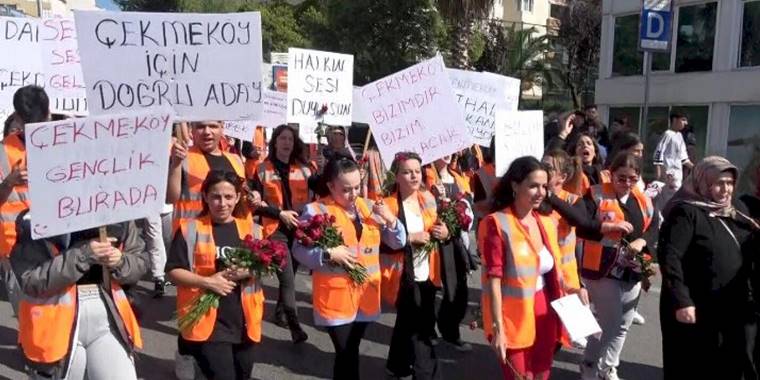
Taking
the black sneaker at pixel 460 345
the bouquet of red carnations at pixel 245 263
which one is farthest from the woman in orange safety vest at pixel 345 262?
the black sneaker at pixel 460 345

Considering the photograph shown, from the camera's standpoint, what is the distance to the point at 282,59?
20562 mm

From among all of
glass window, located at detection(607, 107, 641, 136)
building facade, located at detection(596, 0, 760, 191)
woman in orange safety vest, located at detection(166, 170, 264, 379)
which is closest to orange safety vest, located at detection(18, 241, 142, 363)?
woman in orange safety vest, located at detection(166, 170, 264, 379)

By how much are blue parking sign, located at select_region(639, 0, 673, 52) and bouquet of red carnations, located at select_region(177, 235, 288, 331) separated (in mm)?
8864

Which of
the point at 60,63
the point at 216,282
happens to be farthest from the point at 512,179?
the point at 60,63

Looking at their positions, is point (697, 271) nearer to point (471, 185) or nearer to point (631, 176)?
point (631, 176)

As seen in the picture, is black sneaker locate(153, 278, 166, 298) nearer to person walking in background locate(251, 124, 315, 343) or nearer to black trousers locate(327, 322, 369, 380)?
person walking in background locate(251, 124, 315, 343)

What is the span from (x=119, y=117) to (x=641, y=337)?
15.8ft

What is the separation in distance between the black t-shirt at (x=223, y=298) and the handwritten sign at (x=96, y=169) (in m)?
0.56

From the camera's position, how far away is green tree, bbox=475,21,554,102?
32.0 meters

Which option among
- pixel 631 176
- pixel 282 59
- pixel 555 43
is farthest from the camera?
pixel 555 43

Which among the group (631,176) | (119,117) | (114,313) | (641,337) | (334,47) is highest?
(334,47)

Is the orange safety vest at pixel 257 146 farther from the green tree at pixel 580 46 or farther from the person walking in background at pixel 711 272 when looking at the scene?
the green tree at pixel 580 46

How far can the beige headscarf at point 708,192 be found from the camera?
3.93m

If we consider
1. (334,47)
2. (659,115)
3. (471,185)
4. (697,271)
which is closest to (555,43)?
(334,47)
